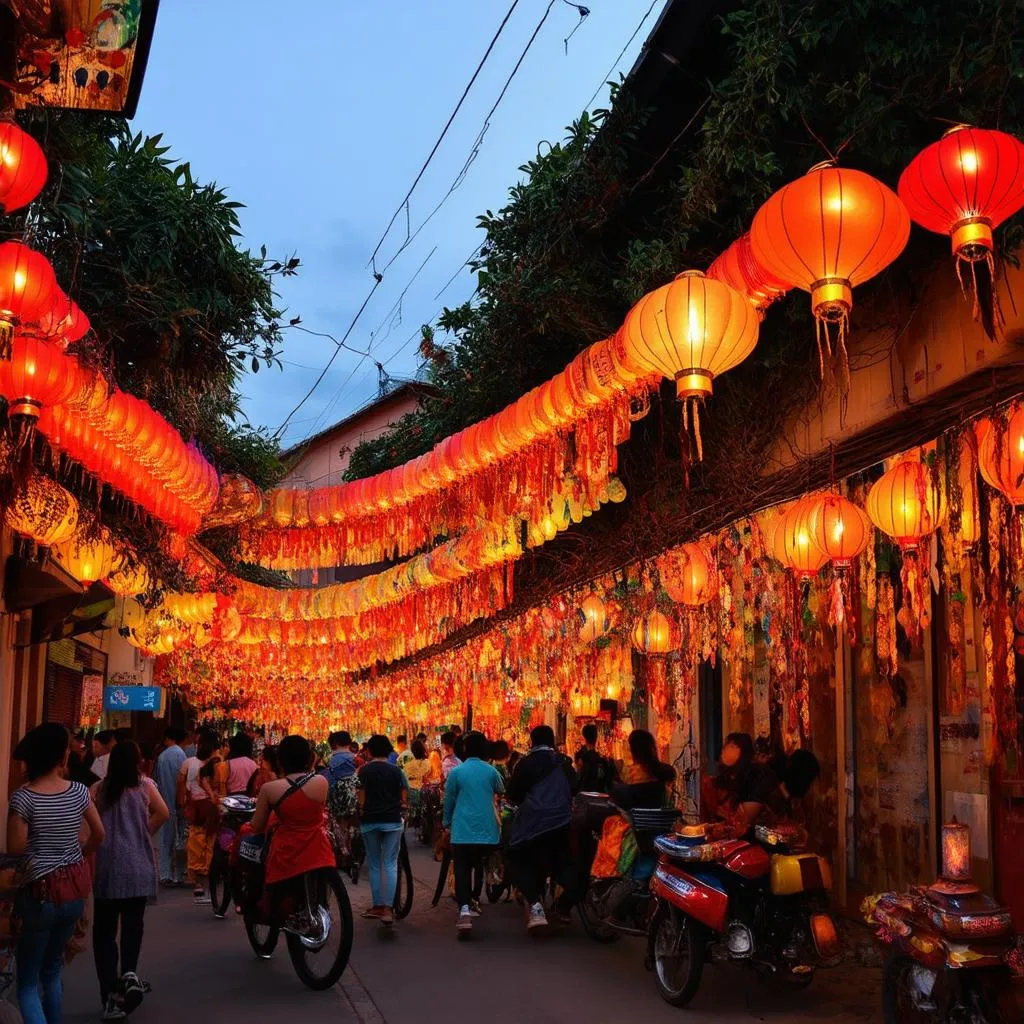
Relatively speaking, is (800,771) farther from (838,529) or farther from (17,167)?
(17,167)

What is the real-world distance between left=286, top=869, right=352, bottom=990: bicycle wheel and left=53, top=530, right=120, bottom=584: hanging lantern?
4848 mm

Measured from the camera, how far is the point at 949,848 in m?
5.37

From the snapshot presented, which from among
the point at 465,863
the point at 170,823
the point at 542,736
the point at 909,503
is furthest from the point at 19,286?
the point at 170,823

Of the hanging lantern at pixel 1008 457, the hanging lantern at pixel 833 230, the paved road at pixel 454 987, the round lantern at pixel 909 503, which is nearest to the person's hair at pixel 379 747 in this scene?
the paved road at pixel 454 987

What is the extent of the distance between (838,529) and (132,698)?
15.5 metres

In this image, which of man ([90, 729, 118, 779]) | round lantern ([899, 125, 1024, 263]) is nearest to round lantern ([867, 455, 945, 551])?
round lantern ([899, 125, 1024, 263])

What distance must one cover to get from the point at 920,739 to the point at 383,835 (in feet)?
15.2

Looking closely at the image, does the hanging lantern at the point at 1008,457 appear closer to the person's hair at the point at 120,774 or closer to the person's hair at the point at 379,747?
the person's hair at the point at 120,774

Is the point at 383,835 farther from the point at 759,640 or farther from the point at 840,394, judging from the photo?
the point at 840,394

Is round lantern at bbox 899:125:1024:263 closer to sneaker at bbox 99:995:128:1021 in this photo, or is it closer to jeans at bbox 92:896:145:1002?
jeans at bbox 92:896:145:1002

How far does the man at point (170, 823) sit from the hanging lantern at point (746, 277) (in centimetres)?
935

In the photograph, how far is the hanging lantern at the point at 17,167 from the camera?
17.3 ft

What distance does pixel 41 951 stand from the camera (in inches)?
205

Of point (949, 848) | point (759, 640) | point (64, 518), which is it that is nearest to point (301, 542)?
point (64, 518)
